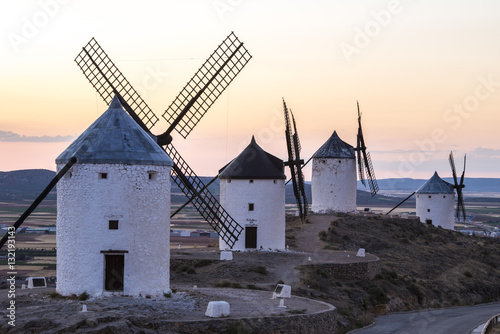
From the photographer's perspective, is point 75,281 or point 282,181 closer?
point 75,281

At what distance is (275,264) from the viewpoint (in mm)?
38688

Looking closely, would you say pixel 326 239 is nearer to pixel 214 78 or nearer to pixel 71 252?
pixel 214 78

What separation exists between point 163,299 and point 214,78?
13691 millimetres

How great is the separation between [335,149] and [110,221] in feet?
127

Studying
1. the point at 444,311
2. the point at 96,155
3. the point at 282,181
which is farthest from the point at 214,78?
the point at 444,311

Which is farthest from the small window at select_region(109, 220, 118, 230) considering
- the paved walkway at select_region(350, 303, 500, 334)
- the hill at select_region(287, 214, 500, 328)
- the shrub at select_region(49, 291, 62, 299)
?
the paved walkway at select_region(350, 303, 500, 334)

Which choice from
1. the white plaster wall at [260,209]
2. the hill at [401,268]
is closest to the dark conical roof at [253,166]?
the white plaster wall at [260,209]

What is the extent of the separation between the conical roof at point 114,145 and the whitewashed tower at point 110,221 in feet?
0.11

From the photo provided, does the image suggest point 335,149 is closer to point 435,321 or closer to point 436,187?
point 436,187

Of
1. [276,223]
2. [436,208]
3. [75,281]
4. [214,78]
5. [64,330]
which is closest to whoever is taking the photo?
[64,330]

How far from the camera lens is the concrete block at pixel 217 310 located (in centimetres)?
2373

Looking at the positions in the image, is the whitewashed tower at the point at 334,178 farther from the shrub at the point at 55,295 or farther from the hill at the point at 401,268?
the shrub at the point at 55,295

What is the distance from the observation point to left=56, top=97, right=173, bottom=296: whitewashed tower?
2583cm

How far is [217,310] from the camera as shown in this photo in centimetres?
2378
